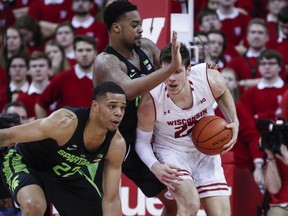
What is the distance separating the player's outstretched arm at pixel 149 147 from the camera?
7680 mm

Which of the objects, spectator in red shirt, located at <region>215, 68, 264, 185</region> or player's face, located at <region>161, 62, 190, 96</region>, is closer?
player's face, located at <region>161, 62, 190, 96</region>

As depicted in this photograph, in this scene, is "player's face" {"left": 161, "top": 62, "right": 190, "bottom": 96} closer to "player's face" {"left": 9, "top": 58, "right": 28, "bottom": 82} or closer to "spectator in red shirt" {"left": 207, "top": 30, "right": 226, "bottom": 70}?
"spectator in red shirt" {"left": 207, "top": 30, "right": 226, "bottom": 70}

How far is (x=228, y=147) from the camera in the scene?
7852mm

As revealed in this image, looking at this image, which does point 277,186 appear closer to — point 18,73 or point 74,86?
point 74,86

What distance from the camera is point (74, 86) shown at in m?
11.3

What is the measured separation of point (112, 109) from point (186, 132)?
2.60ft

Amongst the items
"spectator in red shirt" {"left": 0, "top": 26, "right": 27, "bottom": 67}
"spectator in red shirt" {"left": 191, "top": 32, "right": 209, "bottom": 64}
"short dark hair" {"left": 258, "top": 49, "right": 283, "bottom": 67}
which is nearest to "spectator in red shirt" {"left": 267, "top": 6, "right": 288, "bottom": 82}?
"short dark hair" {"left": 258, "top": 49, "right": 283, "bottom": 67}

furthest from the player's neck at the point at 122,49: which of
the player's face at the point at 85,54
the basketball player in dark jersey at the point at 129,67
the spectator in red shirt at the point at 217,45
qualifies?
the spectator in red shirt at the point at 217,45

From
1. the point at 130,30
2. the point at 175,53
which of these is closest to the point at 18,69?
the point at 130,30

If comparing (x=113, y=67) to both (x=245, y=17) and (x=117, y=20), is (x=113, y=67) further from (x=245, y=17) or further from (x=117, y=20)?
(x=245, y=17)

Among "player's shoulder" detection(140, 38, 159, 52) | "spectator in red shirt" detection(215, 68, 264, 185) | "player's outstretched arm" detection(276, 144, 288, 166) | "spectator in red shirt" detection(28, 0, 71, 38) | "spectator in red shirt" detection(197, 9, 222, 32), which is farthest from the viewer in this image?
"spectator in red shirt" detection(28, 0, 71, 38)

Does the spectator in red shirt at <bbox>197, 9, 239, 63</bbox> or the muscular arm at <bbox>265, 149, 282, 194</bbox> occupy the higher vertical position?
the spectator in red shirt at <bbox>197, 9, 239, 63</bbox>

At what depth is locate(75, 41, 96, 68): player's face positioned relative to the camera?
37.2 feet

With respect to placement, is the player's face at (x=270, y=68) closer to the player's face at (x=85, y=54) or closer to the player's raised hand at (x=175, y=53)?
the player's face at (x=85, y=54)
